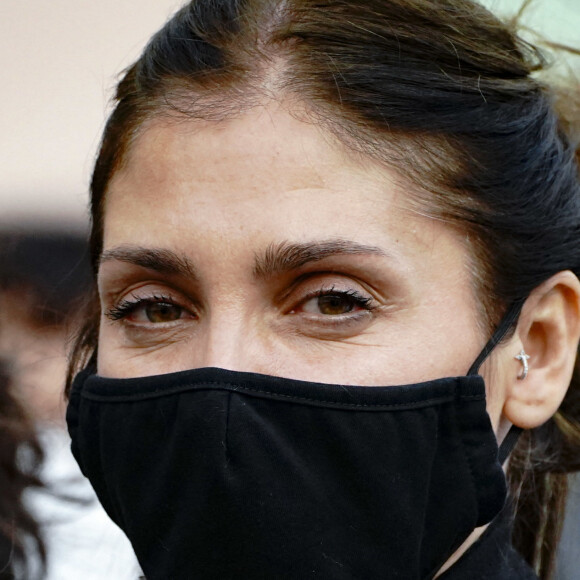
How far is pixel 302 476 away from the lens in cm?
199

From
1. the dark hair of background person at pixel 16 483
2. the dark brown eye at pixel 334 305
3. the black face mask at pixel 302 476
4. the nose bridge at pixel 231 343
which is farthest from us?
the dark hair of background person at pixel 16 483

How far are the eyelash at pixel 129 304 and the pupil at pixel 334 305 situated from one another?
36cm

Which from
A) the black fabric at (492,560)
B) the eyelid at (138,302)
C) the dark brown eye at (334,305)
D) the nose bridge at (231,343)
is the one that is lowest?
the black fabric at (492,560)

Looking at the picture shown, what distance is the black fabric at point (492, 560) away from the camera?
2.33m

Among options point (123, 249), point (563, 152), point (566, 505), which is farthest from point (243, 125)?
point (566, 505)

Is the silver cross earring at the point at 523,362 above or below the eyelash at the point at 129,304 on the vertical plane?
below

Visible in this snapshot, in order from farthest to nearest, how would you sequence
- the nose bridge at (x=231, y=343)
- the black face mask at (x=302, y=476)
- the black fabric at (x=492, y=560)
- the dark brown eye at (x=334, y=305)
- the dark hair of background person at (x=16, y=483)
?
1. the dark hair of background person at (x=16, y=483)
2. the black fabric at (x=492, y=560)
3. the dark brown eye at (x=334, y=305)
4. the nose bridge at (x=231, y=343)
5. the black face mask at (x=302, y=476)

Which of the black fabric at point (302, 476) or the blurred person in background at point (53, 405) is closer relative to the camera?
the black fabric at point (302, 476)

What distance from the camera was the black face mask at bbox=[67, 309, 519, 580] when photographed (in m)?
1.98

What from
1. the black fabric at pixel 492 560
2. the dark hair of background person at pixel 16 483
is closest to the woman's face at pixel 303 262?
the black fabric at pixel 492 560

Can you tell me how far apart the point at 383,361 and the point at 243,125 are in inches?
23.9

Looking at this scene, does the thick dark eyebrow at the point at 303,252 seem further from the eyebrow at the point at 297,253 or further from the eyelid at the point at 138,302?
the eyelid at the point at 138,302

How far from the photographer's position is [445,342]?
2184 millimetres

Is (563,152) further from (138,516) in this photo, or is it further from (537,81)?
(138,516)
